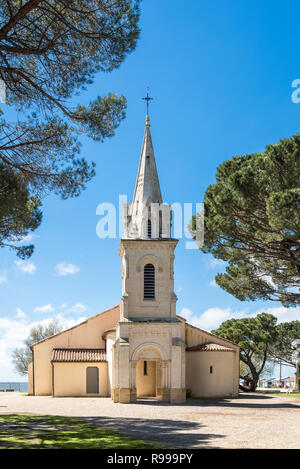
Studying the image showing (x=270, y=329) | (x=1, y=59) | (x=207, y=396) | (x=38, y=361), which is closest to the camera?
(x=1, y=59)

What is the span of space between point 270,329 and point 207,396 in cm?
1726

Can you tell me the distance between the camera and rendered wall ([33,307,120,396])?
4000cm

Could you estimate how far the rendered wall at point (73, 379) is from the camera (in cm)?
3772

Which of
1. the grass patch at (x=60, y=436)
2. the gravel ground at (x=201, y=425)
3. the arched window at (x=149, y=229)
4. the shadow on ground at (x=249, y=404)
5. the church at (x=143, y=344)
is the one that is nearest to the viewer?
the grass patch at (x=60, y=436)

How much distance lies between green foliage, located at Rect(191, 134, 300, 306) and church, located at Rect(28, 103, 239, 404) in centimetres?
446

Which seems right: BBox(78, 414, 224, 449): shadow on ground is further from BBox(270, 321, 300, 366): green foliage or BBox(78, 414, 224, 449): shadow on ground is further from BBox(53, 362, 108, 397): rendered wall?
BBox(270, 321, 300, 366): green foliage

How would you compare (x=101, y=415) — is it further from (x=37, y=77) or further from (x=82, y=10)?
(x=82, y=10)

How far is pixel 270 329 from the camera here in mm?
51625

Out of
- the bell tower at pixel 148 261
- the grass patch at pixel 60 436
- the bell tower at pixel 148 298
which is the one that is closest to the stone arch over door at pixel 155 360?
the bell tower at pixel 148 298

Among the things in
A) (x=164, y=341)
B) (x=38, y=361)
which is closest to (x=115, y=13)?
(x=164, y=341)

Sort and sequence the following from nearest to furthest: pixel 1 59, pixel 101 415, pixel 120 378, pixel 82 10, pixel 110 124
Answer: pixel 82 10
pixel 1 59
pixel 110 124
pixel 101 415
pixel 120 378

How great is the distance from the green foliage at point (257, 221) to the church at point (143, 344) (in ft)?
14.6

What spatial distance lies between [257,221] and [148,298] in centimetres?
998

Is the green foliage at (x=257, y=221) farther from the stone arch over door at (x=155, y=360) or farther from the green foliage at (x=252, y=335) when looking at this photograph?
the green foliage at (x=252, y=335)
